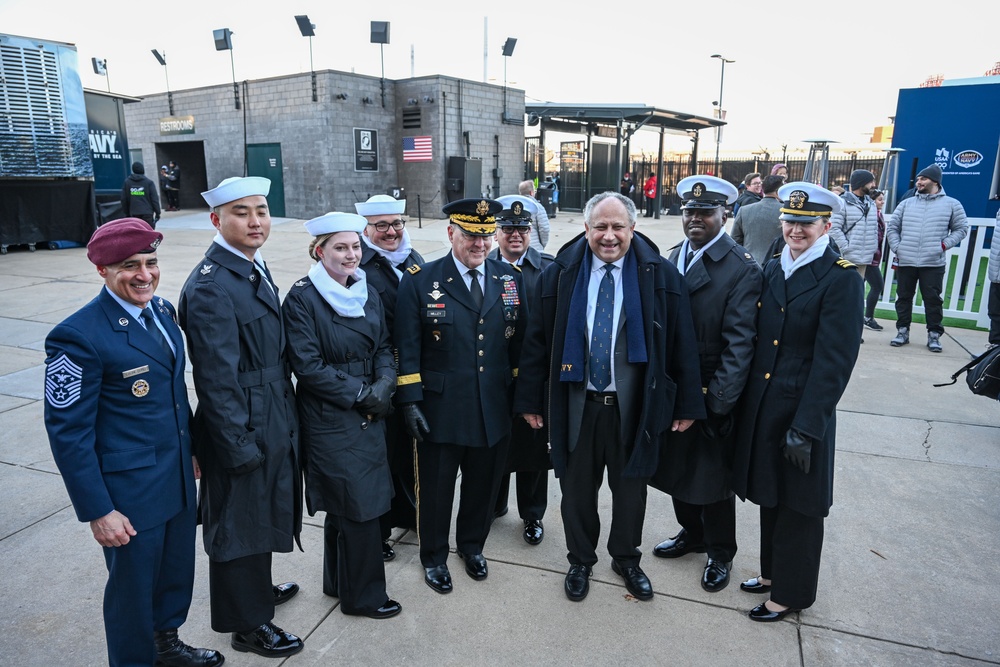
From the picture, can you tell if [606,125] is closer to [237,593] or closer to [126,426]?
[237,593]

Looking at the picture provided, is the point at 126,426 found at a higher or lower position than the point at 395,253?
lower

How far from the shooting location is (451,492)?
3311 mm

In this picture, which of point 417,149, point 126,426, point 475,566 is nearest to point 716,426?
point 475,566

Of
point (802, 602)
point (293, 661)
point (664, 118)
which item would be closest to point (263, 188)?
point (293, 661)

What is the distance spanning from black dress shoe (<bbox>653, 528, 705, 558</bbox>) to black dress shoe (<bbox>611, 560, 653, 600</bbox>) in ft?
0.91

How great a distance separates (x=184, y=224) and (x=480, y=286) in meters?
18.6

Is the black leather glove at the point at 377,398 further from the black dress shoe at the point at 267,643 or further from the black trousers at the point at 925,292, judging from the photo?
the black trousers at the point at 925,292

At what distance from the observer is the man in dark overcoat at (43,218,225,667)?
2.13 metres

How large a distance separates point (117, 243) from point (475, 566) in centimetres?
A: 222

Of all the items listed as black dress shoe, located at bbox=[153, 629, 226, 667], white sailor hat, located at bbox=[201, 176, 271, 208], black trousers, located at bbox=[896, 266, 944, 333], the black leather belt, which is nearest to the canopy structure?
black trousers, located at bbox=[896, 266, 944, 333]

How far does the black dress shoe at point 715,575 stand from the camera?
321cm

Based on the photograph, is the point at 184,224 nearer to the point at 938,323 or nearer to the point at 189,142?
the point at 189,142

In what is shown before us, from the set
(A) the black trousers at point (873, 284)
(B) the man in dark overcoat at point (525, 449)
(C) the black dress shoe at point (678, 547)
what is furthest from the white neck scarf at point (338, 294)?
(A) the black trousers at point (873, 284)

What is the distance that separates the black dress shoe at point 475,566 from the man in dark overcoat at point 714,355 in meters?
0.99
